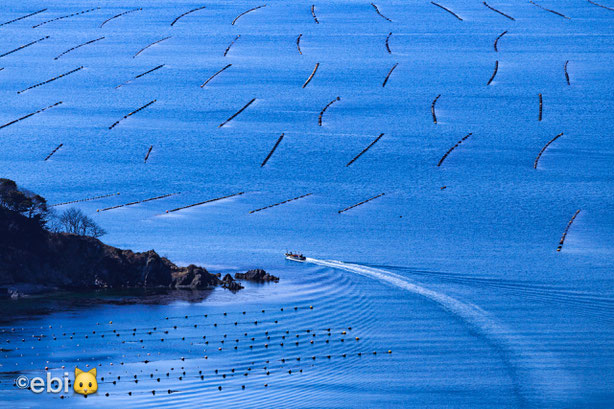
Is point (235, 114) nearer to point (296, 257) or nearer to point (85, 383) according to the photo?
point (296, 257)

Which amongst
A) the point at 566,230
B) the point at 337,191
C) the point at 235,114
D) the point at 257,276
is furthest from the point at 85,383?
the point at 235,114

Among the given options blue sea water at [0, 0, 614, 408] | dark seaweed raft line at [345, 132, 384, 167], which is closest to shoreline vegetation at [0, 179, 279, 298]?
blue sea water at [0, 0, 614, 408]

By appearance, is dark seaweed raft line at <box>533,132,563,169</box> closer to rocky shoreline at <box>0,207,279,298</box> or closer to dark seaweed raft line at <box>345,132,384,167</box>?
dark seaweed raft line at <box>345,132,384,167</box>

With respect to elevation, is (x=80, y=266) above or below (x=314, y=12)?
above

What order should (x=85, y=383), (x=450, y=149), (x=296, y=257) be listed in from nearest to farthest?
(x=85, y=383)
(x=296, y=257)
(x=450, y=149)

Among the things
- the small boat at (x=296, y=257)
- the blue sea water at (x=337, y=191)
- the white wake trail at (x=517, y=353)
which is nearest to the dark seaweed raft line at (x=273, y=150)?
the blue sea water at (x=337, y=191)

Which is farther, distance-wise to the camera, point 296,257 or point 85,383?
point 296,257

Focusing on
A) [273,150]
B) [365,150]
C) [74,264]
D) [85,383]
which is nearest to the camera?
[85,383]
